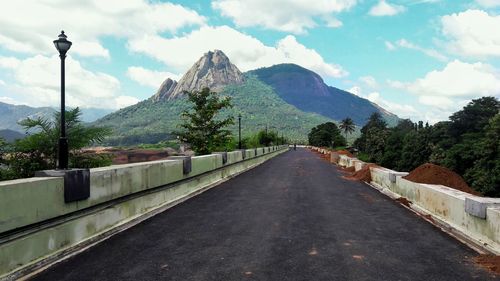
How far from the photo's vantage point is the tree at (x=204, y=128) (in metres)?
25.5

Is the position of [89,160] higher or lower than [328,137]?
lower

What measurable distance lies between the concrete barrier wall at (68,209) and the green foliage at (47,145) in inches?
102

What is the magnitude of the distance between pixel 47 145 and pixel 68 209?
5696 millimetres

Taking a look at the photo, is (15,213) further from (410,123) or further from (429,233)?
(410,123)

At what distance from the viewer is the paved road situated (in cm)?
559

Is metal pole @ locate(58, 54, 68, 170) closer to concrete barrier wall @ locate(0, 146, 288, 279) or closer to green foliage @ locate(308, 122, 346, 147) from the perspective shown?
concrete barrier wall @ locate(0, 146, 288, 279)

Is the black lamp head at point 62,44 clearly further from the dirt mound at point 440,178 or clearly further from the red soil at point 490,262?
the dirt mound at point 440,178

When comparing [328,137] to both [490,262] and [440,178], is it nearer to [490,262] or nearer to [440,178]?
[440,178]

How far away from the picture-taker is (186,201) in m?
12.2

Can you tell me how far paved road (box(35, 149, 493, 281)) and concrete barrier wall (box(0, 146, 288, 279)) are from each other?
379 millimetres

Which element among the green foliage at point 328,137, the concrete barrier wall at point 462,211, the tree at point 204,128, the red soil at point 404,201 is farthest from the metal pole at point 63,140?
the green foliage at point 328,137

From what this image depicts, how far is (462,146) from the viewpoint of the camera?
52.8m

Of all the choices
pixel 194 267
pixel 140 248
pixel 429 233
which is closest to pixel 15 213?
pixel 140 248

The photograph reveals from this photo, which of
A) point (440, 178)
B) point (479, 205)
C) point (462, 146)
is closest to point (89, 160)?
point (479, 205)
